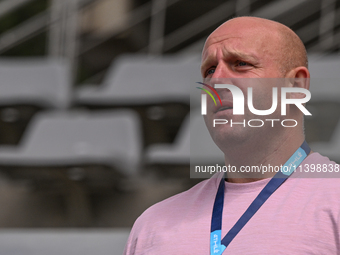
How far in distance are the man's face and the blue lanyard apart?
0.04 m

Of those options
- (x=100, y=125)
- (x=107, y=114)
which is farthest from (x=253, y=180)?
(x=107, y=114)

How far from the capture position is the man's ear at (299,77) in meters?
0.42

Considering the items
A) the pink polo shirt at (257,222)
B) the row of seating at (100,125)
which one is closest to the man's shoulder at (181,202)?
the pink polo shirt at (257,222)

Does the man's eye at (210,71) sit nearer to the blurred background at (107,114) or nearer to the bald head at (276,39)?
the bald head at (276,39)

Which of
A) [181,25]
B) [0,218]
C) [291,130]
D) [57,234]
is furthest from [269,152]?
[181,25]

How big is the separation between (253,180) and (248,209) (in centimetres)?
4

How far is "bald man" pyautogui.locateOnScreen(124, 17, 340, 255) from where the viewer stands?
38 cm

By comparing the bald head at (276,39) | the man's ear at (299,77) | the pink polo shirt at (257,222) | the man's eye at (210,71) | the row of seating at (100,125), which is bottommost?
the pink polo shirt at (257,222)

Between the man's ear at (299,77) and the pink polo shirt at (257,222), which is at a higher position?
the man's ear at (299,77)

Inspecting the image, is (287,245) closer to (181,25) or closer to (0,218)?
(0,218)

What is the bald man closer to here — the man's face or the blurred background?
the man's face

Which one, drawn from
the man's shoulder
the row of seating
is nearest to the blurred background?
the row of seating

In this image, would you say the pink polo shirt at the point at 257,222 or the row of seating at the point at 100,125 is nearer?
the pink polo shirt at the point at 257,222

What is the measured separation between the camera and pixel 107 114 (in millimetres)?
1652
